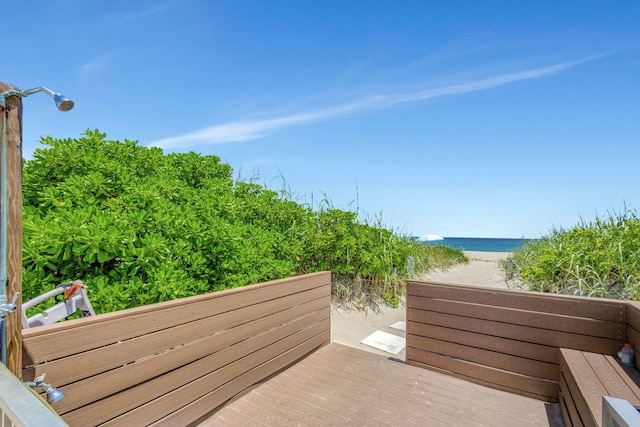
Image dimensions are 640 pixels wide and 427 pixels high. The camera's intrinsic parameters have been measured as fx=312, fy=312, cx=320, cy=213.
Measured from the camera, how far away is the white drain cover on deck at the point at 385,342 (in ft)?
12.5

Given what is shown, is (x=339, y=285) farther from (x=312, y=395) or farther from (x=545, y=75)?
(x=545, y=75)

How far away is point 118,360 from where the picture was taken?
1777 millimetres

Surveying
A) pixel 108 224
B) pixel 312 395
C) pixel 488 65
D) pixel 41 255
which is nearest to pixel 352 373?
pixel 312 395

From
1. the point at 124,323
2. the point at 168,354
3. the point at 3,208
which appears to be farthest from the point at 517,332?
the point at 3,208

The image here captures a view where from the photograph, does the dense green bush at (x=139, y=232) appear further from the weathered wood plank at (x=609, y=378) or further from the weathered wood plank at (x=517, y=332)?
the weathered wood plank at (x=609, y=378)

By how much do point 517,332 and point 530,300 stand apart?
0.30 meters

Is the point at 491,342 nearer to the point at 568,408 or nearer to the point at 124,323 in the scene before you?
the point at 568,408

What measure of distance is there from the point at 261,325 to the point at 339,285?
8.48ft

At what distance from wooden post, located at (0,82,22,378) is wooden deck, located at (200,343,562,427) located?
1.47 metres

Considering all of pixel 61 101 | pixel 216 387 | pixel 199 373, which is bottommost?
pixel 216 387

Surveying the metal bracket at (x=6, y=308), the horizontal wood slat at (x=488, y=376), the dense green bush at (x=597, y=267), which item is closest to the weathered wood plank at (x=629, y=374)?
the horizontal wood slat at (x=488, y=376)

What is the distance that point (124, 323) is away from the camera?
1795 mm

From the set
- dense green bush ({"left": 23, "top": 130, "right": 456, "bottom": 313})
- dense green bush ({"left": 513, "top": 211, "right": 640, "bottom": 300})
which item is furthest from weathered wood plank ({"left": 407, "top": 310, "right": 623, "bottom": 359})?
dense green bush ({"left": 513, "top": 211, "right": 640, "bottom": 300})

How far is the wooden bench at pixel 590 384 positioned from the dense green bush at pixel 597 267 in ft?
6.52
